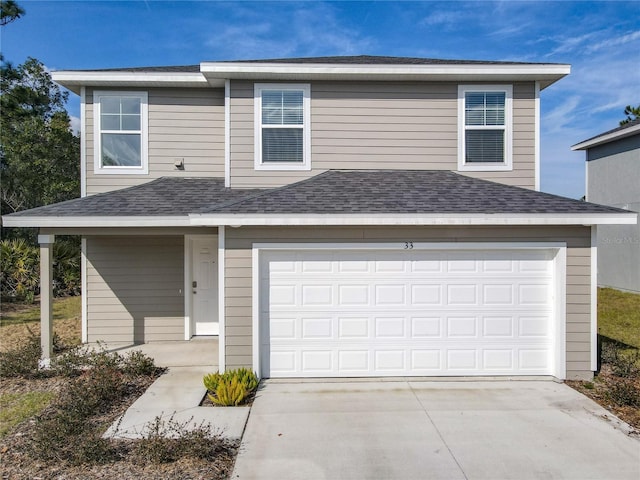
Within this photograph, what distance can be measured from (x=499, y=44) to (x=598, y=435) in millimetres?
11513

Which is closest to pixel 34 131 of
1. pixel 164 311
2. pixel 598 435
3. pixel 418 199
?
pixel 164 311

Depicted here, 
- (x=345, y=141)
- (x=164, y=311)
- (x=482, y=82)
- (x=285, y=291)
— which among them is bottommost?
(x=164, y=311)

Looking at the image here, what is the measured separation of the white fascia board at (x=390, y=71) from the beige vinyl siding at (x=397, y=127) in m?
0.28

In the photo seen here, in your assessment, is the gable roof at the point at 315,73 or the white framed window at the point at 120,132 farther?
the white framed window at the point at 120,132

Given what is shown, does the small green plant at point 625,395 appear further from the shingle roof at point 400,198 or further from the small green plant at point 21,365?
the small green plant at point 21,365

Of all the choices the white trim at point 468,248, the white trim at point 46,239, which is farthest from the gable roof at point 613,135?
the white trim at point 46,239

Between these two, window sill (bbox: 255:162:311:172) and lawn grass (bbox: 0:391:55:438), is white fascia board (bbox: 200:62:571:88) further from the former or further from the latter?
lawn grass (bbox: 0:391:55:438)

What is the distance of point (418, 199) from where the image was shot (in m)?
6.96

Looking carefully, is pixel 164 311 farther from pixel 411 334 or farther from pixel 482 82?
pixel 482 82

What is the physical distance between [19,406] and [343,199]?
18.3 feet

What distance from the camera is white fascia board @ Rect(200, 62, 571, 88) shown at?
823 centimetres

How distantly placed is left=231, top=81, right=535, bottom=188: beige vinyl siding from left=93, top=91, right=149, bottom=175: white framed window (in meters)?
3.77

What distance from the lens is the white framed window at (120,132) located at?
29.3 feet

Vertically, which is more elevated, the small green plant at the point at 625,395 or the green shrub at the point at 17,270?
the green shrub at the point at 17,270
